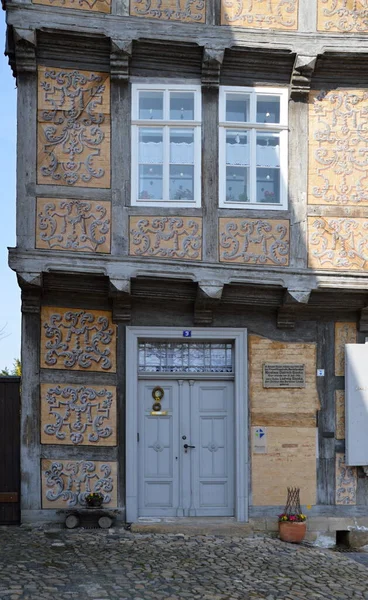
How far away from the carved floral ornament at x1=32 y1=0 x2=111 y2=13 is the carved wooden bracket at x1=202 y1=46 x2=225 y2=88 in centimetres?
138

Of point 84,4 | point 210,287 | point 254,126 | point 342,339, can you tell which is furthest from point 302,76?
point 342,339

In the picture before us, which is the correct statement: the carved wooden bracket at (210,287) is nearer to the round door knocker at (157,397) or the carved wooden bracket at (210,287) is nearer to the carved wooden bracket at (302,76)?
the round door knocker at (157,397)

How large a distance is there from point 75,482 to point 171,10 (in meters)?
6.29

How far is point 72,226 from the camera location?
37.5ft

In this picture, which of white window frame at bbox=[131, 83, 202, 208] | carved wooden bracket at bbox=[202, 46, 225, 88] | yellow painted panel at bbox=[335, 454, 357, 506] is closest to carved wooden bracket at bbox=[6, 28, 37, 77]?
white window frame at bbox=[131, 83, 202, 208]

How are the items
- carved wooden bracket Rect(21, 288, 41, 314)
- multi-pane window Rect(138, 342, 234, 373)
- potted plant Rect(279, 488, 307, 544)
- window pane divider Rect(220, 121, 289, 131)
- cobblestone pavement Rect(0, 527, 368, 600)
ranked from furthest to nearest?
multi-pane window Rect(138, 342, 234, 373)
window pane divider Rect(220, 121, 289, 131)
potted plant Rect(279, 488, 307, 544)
carved wooden bracket Rect(21, 288, 41, 314)
cobblestone pavement Rect(0, 527, 368, 600)

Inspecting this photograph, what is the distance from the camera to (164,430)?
12344 millimetres

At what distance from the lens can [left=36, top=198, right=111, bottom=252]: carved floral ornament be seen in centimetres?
1137

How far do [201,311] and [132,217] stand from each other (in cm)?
158

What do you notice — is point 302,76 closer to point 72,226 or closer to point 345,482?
point 72,226

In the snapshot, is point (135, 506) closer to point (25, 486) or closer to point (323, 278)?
point (25, 486)

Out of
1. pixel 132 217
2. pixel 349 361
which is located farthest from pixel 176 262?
pixel 349 361

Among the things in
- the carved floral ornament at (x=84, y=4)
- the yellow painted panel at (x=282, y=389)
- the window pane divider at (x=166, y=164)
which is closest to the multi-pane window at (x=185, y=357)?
the yellow painted panel at (x=282, y=389)

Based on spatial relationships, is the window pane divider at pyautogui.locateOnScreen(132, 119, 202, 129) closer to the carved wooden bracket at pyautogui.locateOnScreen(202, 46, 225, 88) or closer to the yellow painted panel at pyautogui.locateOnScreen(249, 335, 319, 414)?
the carved wooden bracket at pyautogui.locateOnScreen(202, 46, 225, 88)
